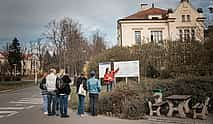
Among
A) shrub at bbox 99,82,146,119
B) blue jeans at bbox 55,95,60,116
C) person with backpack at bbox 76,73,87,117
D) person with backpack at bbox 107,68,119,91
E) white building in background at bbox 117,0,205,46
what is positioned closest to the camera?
shrub at bbox 99,82,146,119

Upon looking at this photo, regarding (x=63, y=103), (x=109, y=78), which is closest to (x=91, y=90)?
(x=63, y=103)

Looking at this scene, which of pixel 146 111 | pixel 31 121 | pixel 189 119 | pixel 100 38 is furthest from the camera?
pixel 100 38

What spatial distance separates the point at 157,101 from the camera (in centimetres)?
1356

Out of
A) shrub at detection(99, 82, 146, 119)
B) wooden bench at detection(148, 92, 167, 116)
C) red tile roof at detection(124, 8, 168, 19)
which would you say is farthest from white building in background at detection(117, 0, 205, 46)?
wooden bench at detection(148, 92, 167, 116)

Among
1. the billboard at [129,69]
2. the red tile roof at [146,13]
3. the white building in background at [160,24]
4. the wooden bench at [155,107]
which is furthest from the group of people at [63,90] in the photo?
the red tile roof at [146,13]

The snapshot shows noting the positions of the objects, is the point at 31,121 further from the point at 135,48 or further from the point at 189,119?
the point at 135,48

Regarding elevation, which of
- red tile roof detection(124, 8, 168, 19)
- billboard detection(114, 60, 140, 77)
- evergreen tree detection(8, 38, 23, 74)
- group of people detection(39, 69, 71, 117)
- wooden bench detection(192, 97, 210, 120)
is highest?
red tile roof detection(124, 8, 168, 19)

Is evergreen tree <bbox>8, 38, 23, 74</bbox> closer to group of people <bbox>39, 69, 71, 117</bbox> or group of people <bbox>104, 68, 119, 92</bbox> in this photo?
group of people <bbox>104, 68, 119, 92</bbox>

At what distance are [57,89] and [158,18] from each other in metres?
44.5

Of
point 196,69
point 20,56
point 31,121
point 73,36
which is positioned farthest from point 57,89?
point 20,56

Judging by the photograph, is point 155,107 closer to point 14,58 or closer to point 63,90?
point 63,90

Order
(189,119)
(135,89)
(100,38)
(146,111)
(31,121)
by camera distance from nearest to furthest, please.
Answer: (189,119), (31,121), (146,111), (135,89), (100,38)

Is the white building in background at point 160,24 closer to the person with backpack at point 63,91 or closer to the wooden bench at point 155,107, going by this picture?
the person with backpack at point 63,91

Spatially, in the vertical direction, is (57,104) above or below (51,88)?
below
